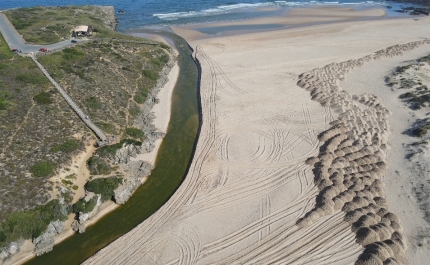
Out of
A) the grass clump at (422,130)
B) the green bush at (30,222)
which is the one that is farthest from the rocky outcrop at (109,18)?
the grass clump at (422,130)

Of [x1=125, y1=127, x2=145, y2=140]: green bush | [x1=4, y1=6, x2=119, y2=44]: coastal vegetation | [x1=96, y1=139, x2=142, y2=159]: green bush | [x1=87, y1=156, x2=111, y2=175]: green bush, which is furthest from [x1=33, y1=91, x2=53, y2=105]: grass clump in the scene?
[x1=4, y1=6, x2=119, y2=44]: coastal vegetation

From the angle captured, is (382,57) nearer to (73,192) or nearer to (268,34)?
(268,34)

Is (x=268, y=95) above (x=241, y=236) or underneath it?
above

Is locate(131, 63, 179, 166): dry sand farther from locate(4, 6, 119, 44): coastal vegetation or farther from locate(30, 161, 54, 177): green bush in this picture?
locate(4, 6, 119, 44): coastal vegetation

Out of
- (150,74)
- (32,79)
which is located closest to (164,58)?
(150,74)

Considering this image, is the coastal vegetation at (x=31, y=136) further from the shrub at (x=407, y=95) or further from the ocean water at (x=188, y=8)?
the shrub at (x=407, y=95)

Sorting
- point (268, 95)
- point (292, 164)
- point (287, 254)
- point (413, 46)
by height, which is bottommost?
point (287, 254)

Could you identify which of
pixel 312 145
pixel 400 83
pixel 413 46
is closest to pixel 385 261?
pixel 312 145

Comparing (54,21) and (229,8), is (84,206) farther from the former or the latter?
(229,8)

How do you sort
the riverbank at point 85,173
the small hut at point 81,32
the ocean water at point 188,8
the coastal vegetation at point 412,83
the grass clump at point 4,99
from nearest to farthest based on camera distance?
the riverbank at point 85,173
the grass clump at point 4,99
the coastal vegetation at point 412,83
the small hut at point 81,32
the ocean water at point 188,8
